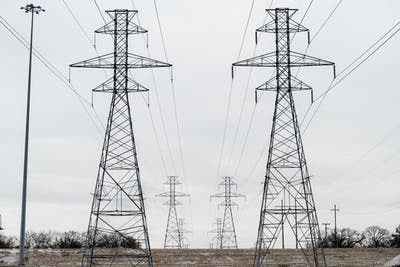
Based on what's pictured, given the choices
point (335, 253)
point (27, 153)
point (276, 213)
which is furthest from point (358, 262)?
point (27, 153)

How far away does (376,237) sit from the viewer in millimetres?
178125

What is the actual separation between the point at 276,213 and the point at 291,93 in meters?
7.41

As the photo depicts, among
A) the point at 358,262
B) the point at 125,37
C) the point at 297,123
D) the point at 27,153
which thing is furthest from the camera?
the point at 358,262

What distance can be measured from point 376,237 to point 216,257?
115099mm

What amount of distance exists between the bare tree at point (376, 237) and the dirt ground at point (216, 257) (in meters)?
95.9

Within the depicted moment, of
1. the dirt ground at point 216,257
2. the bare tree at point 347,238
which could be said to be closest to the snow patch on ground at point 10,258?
the dirt ground at point 216,257

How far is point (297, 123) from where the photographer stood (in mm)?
43156

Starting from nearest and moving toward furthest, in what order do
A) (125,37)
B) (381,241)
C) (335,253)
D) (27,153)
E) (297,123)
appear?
(27,153) < (297,123) < (125,37) < (335,253) < (381,241)

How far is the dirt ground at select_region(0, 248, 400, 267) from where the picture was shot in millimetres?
66375

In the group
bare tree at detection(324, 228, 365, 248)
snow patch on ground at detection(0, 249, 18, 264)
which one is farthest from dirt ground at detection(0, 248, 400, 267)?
bare tree at detection(324, 228, 365, 248)

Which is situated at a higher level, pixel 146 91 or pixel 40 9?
pixel 40 9

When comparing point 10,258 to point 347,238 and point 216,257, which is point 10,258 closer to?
point 216,257

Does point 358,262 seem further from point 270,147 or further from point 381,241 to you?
point 381,241

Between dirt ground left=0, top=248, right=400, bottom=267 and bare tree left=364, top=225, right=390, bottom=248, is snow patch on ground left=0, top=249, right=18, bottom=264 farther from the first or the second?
bare tree left=364, top=225, right=390, bottom=248
